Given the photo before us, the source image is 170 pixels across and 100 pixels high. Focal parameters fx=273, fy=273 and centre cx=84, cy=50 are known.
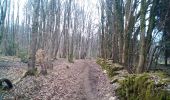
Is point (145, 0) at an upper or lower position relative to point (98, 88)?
upper

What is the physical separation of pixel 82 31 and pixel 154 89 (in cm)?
6448

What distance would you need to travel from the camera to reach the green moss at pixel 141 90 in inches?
307

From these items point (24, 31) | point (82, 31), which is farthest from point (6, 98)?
point (24, 31)

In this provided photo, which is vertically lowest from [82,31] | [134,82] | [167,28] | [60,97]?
[60,97]

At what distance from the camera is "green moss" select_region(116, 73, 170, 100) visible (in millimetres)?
7787

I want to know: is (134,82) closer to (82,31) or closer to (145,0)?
(145,0)

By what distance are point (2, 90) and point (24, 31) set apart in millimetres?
64410

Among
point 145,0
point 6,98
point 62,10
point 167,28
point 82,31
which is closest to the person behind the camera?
point 6,98

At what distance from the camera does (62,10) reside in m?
50.9

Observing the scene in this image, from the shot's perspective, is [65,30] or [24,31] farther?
[24,31]

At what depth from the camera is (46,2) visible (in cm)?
4350

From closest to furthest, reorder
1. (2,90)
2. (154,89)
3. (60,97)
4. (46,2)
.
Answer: (154,89)
(60,97)
(2,90)
(46,2)

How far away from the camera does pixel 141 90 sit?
366 inches

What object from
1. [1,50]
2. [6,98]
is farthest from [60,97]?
[1,50]
